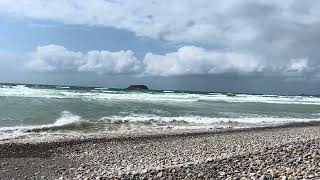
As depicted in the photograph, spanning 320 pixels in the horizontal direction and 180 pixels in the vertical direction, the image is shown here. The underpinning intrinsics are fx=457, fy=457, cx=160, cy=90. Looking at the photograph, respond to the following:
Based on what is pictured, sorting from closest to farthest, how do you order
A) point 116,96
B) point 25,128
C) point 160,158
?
point 160,158 → point 25,128 → point 116,96

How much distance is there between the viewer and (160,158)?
1180cm

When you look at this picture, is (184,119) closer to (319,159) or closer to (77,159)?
(77,159)

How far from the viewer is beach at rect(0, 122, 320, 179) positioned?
825cm

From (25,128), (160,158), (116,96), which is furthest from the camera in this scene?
(116,96)

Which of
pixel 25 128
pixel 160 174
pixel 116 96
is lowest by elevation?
pixel 25 128

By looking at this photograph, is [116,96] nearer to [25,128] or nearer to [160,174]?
[25,128]

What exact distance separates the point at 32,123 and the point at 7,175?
37.6 ft

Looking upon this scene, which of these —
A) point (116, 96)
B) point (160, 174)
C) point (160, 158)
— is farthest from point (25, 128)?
point (116, 96)

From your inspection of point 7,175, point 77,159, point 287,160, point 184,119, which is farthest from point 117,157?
point 184,119

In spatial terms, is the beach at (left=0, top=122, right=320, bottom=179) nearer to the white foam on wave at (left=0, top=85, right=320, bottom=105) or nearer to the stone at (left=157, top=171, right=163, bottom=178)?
the stone at (left=157, top=171, right=163, bottom=178)

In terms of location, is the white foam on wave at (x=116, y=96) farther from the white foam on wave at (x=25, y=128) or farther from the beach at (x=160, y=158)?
the beach at (x=160, y=158)

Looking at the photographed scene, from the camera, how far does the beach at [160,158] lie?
825cm

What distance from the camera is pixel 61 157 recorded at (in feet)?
42.9

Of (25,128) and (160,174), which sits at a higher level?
(160,174)
